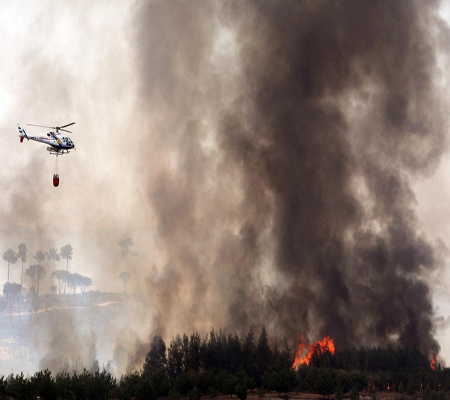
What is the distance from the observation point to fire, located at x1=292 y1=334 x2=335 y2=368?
75.9 m

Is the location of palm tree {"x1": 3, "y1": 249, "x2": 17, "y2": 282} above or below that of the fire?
above

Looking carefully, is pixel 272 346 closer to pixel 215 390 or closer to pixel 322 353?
pixel 322 353

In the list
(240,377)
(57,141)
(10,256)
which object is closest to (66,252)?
(10,256)

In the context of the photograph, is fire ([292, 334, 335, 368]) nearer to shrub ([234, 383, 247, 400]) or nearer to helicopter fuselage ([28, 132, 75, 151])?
shrub ([234, 383, 247, 400])

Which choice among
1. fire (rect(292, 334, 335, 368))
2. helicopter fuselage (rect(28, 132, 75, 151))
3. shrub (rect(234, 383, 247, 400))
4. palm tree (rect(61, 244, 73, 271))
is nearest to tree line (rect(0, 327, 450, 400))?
shrub (rect(234, 383, 247, 400))

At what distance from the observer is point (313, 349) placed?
77.0 meters

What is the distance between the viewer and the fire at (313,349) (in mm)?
75887

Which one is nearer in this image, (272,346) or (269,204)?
(272,346)

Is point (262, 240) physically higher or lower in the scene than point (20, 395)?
higher

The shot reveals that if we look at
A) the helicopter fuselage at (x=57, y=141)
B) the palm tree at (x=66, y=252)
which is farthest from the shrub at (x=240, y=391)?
the palm tree at (x=66, y=252)

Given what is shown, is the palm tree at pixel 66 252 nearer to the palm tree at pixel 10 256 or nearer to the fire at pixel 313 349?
the palm tree at pixel 10 256

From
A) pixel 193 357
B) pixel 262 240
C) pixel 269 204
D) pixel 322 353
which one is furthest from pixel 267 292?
pixel 193 357

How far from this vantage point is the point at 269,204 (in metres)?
101

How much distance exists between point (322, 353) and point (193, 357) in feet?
59.7
